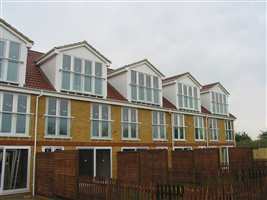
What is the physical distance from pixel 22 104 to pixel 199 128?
16.4 m

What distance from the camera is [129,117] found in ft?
65.8

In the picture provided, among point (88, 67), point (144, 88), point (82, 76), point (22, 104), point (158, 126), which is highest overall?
point (88, 67)

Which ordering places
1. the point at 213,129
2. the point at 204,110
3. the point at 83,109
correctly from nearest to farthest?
the point at 83,109, the point at 213,129, the point at 204,110

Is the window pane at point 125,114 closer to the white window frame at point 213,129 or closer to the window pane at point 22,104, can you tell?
the window pane at point 22,104

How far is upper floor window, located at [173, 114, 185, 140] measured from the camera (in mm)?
23388

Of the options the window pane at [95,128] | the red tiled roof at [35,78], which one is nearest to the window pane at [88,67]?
the red tiled roof at [35,78]

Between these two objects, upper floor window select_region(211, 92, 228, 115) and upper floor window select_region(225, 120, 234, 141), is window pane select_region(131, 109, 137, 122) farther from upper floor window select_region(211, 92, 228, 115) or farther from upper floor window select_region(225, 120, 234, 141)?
upper floor window select_region(225, 120, 234, 141)

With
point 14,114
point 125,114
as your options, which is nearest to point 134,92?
point 125,114

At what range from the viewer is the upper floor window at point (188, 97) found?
83.0ft

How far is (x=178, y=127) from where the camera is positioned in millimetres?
23719

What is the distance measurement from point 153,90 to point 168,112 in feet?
7.38

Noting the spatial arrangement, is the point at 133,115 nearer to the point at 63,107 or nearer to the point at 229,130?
the point at 63,107

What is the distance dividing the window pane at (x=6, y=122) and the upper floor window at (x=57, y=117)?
6.51 ft

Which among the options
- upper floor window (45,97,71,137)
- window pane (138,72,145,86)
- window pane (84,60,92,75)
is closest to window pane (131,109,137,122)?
window pane (138,72,145,86)
